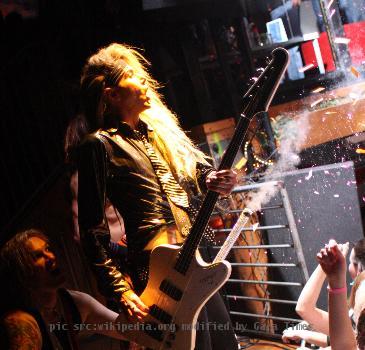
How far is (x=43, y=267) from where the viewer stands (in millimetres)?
2854

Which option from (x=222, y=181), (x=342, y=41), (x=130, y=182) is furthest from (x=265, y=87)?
(x=342, y=41)

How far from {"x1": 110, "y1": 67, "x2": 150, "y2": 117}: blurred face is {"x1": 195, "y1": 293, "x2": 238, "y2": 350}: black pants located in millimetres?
940

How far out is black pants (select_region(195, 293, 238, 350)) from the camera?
2111 millimetres

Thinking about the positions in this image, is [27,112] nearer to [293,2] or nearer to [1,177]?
[1,177]

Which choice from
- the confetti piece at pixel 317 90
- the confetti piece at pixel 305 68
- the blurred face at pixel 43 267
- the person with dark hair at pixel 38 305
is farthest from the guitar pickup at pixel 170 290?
the confetti piece at pixel 305 68

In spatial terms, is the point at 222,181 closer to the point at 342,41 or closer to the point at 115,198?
the point at 115,198

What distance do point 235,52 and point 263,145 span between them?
1.17 meters

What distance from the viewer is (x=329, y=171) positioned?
3570 mm

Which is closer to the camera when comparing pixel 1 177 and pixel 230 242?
pixel 230 242

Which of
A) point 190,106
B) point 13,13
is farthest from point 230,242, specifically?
point 13,13

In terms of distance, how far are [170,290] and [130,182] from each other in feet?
1.65

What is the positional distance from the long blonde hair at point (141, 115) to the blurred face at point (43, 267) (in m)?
0.97

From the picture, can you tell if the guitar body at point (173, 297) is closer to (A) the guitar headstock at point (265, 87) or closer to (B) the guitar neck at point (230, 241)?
(B) the guitar neck at point (230, 241)

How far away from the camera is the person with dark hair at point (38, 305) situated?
253 centimetres
